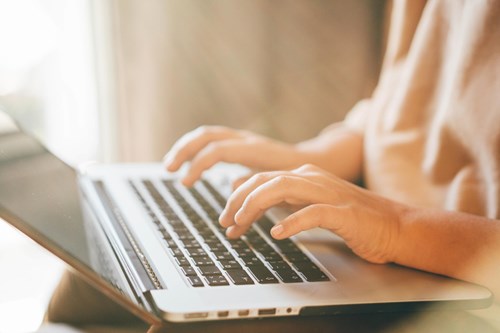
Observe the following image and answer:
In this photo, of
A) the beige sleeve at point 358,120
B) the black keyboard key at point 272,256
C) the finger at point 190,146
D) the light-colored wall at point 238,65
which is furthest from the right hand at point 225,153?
the light-colored wall at point 238,65

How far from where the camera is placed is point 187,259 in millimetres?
606

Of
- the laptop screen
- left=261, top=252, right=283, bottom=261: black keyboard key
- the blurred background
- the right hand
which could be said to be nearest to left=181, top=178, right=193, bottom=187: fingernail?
the right hand

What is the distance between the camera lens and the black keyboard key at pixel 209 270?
57 centimetres

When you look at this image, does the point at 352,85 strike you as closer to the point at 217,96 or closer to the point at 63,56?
the point at 217,96

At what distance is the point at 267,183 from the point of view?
0.60m

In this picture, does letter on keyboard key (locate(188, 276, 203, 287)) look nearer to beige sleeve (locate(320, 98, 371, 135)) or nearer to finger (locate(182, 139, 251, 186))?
finger (locate(182, 139, 251, 186))

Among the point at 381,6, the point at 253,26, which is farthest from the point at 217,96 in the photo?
the point at 381,6

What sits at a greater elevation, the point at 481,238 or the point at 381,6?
the point at 381,6

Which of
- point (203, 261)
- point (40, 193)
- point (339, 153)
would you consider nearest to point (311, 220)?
point (203, 261)

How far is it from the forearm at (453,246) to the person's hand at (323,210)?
0.02 m

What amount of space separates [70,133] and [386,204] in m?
1.36

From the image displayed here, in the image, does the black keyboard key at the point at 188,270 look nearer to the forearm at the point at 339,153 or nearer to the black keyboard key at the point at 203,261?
the black keyboard key at the point at 203,261

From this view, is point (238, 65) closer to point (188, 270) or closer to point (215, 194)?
point (215, 194)

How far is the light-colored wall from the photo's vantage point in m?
1.62
